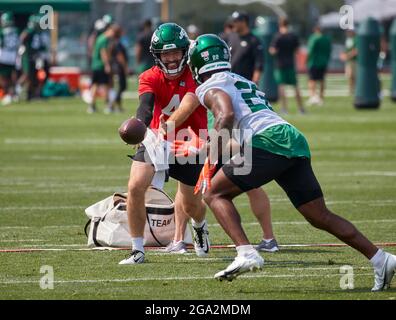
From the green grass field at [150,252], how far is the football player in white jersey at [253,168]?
0.96 ft

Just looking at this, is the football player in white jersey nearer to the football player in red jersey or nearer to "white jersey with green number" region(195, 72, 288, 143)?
"white jersey with green number" region(195, 72, 288, 143)

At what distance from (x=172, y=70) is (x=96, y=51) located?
64.7ft

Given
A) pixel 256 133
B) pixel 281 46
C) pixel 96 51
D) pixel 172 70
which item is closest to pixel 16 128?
pixel 96 51

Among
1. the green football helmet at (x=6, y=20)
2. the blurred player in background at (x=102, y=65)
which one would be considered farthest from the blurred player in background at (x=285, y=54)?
the green football helmet at (x=6, y=20)

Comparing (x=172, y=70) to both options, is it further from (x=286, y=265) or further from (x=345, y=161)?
(x=345, y=161)

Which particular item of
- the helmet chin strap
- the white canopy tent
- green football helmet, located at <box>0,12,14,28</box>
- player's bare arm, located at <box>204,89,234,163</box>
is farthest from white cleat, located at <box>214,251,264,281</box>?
the white canopy tent

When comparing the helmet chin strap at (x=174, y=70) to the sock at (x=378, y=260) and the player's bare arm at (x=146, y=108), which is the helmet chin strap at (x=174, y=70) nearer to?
the player's bare arm at (x=146, y=108)

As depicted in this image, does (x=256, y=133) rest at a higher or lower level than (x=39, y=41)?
higher

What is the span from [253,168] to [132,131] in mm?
1361

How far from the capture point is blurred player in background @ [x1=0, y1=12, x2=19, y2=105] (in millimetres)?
32566

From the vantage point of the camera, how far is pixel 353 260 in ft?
30.8

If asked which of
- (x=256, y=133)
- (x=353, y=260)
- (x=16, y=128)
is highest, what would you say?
(x=256, y=133)

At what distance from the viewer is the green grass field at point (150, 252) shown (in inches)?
319

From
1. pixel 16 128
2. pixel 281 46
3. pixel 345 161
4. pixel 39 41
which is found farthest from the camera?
pixel 39 41
